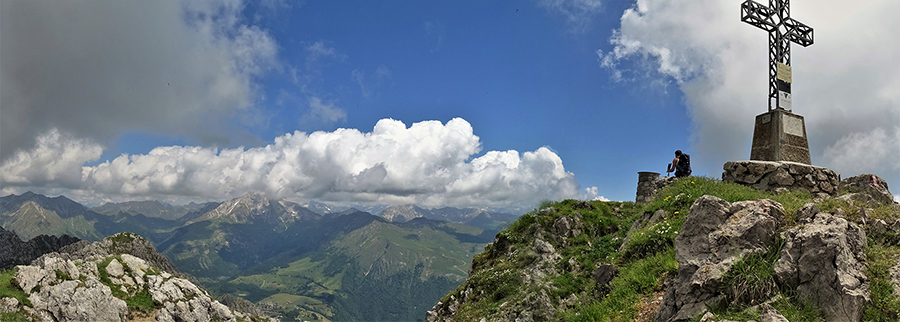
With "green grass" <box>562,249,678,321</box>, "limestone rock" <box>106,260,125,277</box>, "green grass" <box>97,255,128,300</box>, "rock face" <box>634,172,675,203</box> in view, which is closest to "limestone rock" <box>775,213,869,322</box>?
"green grass" <box>562,249,678,321</box>

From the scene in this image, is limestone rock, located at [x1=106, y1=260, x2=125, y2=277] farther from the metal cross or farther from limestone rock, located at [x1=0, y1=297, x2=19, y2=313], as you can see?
the metal cross

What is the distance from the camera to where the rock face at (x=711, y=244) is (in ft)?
27.1

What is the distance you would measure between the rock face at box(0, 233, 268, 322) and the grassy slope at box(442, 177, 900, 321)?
4046 cm

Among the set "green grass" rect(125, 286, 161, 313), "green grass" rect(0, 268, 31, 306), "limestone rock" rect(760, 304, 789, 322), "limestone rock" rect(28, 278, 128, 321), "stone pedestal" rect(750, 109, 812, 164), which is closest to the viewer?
"limestone rock" rect(760, 304, 789, 322)

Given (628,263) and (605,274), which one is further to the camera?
(605,274)

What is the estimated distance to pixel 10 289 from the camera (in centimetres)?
3488

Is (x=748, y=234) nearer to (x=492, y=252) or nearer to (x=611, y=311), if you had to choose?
(x=611, y=311)

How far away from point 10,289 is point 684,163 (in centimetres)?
5557

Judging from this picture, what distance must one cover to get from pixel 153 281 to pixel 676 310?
6417 centimetres

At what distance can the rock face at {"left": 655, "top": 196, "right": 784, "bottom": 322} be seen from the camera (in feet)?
27.1

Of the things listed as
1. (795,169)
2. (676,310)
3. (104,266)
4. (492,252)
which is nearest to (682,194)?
(795,169)

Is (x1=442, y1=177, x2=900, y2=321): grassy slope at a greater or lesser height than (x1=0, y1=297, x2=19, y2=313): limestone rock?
greater

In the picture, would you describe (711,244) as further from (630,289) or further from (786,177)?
(786,177)

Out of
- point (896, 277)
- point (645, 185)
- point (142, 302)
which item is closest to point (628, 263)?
point (896, 277)
